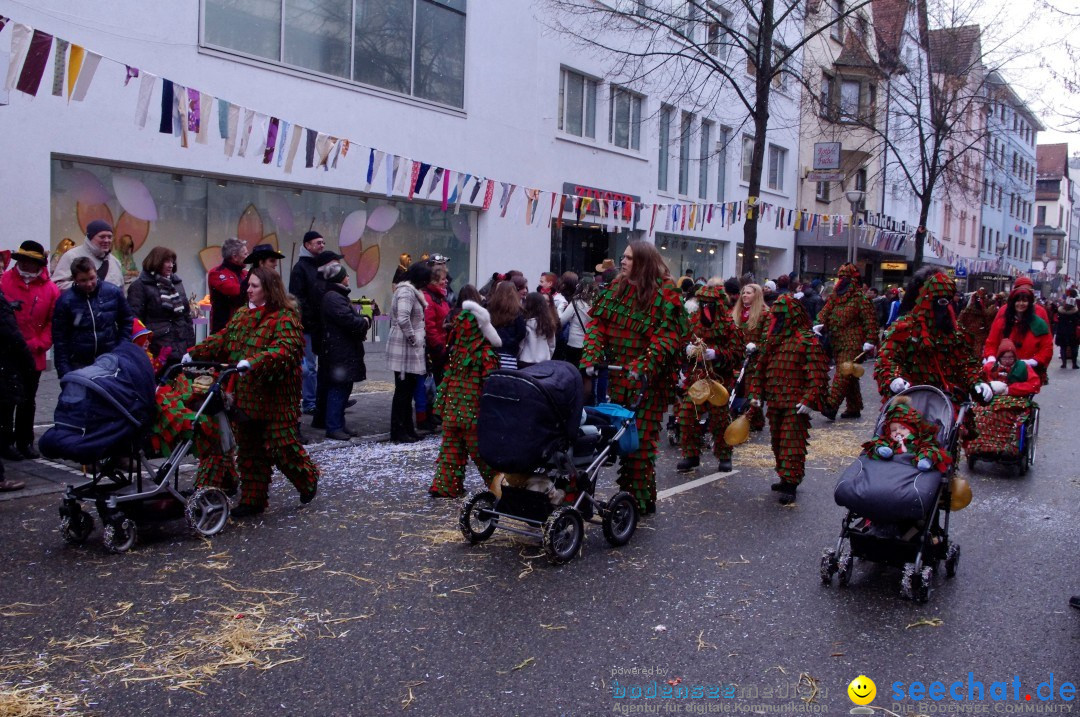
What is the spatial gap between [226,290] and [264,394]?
2.94 m

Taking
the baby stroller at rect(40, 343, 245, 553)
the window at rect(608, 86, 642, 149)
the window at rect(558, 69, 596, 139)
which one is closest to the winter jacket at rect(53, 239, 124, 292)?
the baby stroller at rect(40, 343, 245, 553)

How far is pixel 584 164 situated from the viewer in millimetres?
21812

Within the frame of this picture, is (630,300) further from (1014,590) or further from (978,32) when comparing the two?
(978,32)

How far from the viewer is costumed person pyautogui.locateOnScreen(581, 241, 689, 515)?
6512 mm

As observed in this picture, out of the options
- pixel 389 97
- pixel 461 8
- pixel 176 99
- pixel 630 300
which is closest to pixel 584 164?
pixel 461 8

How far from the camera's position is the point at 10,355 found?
741cm

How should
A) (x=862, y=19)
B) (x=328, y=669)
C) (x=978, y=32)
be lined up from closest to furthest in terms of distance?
(x=328, y=669)
(x=862, y=19)
(x=978, y=32)

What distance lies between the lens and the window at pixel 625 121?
23172mm

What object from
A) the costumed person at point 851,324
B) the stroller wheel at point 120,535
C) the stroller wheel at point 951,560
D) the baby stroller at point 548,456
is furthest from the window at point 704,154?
the stroller wheel at point 120,535

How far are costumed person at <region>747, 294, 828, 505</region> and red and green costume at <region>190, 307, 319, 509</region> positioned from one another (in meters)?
3.72

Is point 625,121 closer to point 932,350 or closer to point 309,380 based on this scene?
point 309,380

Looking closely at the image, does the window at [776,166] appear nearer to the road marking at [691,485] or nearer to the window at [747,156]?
the window at [747,156]

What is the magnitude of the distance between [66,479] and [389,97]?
10.7 meters

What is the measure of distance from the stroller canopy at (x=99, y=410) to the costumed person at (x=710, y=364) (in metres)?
4.67
